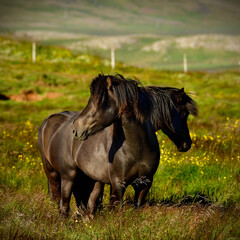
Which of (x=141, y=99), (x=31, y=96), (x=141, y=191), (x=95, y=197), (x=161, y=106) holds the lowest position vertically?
(x=31, y=96)

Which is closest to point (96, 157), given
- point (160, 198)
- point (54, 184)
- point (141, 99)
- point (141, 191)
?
point (141, 191)

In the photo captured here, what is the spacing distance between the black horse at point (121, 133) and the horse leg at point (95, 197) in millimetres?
330

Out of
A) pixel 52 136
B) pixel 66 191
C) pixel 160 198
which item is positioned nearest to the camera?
pixel 66 191

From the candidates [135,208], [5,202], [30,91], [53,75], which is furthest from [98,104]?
[53,75]

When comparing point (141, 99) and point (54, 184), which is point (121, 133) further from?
point (54, 184)

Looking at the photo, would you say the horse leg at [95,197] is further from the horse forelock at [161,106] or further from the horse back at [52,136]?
the horse forelock at [161,106]

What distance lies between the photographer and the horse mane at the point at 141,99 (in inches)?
174

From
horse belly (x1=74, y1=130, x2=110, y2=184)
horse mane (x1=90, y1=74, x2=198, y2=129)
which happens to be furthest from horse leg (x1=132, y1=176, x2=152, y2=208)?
horse mane (x1=90, y1=74, x2=198, y2=129)

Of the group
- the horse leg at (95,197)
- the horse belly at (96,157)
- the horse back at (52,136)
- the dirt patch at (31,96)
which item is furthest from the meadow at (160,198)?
the dirt patch at (31,96)

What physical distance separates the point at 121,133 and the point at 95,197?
4.94 ft

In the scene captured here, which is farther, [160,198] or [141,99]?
[160,198]

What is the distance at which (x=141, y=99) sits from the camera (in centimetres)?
472

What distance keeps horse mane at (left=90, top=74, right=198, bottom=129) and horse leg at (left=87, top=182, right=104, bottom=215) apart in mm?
1458

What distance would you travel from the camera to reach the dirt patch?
77.2 ft
